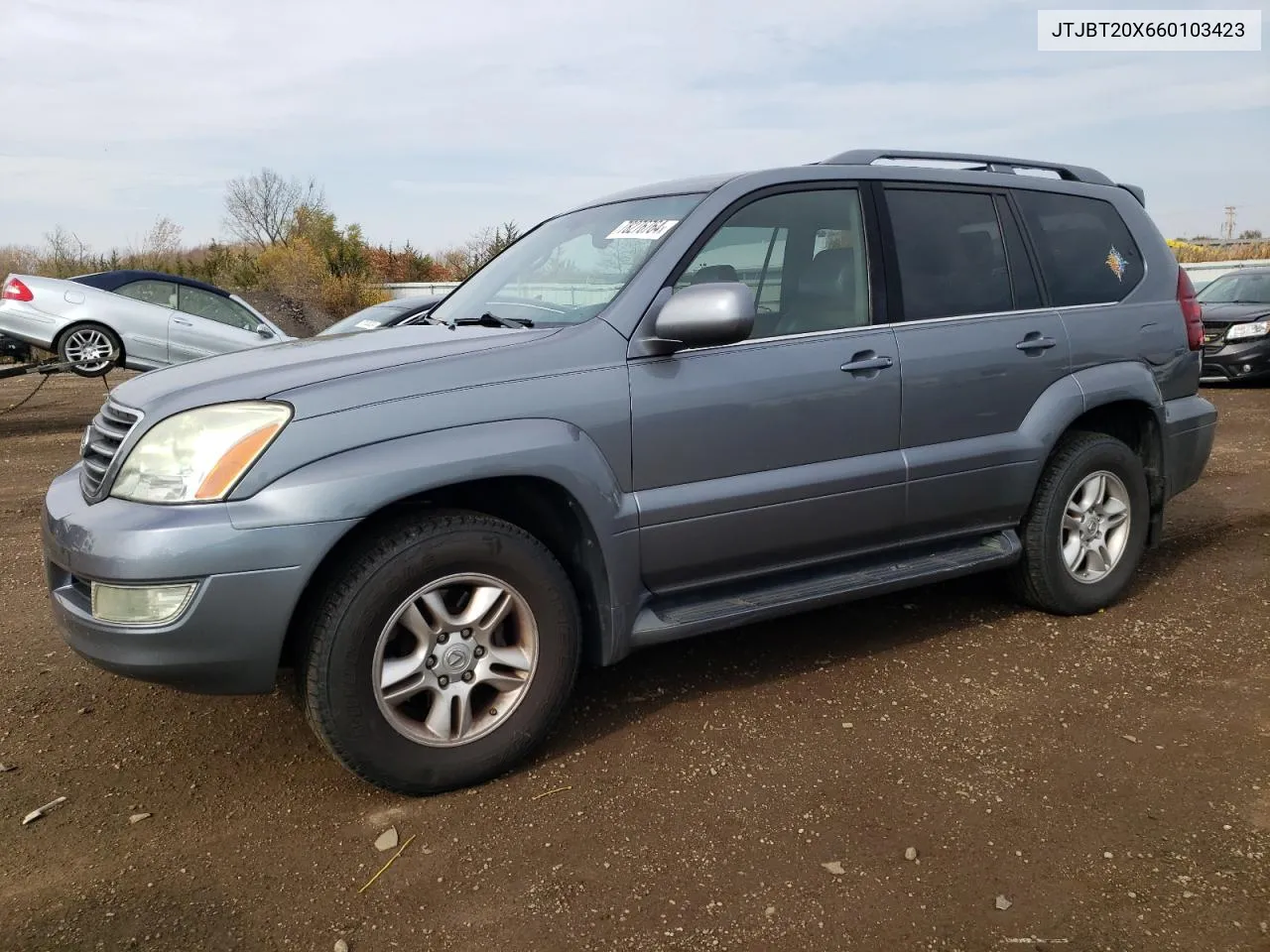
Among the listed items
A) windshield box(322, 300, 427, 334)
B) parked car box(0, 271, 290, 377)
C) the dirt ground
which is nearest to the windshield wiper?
the dirt ground

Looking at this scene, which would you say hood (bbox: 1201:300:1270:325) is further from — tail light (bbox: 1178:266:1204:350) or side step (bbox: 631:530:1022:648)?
side step (bbox: 631:530:1022:648)

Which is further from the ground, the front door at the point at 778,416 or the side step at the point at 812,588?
the front door at the point at 778,416

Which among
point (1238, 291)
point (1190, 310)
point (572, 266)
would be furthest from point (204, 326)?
point (1238, 291)

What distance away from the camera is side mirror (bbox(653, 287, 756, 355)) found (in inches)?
120

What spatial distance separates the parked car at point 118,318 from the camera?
35.6 ft

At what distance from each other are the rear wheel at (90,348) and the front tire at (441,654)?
9.58m

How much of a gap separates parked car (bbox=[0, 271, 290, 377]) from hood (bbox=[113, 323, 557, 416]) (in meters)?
8.27

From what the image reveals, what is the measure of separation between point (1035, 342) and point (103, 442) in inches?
133

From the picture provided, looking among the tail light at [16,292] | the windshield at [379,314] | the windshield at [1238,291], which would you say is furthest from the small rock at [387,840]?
the windshield at [1238,291]

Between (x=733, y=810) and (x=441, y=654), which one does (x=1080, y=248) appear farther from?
(x=441, y=654)

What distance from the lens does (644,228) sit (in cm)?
357

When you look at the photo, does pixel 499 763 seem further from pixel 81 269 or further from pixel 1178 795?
pixel 81 269

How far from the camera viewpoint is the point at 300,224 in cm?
3647

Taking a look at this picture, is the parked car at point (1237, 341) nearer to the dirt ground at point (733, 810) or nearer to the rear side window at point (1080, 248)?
the rear side window at point (1080, 248)
